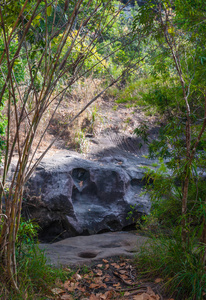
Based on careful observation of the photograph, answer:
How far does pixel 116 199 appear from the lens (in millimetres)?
6258

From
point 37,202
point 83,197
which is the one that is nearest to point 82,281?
point 37,202

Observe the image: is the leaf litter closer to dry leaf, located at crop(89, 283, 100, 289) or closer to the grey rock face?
dry leaf, located at crop(89, 283, 100, 289)

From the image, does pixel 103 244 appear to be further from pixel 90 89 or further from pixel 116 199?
pixel 90 89

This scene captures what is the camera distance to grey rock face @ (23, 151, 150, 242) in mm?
5535

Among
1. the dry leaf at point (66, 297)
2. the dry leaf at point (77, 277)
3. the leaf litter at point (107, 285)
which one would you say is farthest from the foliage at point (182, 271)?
the dry leaf at point (66, 297)

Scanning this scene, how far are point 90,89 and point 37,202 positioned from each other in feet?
14.5

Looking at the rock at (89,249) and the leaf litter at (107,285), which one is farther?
the rock at (89,249)

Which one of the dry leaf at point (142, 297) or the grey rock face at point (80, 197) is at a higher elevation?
the grey rock face at point (80, 197)

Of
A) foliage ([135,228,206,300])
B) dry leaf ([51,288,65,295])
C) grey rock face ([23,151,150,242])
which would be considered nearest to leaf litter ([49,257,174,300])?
dry leaf ([51,288,65,295])

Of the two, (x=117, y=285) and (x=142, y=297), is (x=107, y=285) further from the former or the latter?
(x=142, y=297)

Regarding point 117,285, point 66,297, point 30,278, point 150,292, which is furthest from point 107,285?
point 30,278

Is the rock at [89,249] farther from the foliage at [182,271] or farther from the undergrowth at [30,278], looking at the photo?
the foliage at [182,271]

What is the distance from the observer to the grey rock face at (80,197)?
5.54m

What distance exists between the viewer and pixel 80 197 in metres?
6.13
